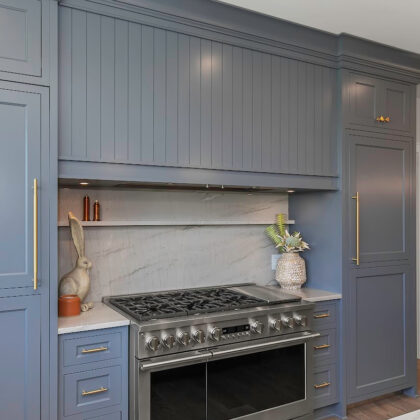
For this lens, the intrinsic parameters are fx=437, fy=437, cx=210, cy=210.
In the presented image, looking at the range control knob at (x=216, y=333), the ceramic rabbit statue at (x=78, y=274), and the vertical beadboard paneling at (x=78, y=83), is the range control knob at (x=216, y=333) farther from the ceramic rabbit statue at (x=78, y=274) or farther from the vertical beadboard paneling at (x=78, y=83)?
the vertical beadboard paneling at (x=78, y=83)

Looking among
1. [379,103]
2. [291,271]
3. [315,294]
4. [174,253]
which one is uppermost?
[379,103]

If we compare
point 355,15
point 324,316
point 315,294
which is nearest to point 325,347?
point 324,316

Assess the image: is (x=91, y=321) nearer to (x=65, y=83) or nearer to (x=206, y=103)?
(x=65, y=83)

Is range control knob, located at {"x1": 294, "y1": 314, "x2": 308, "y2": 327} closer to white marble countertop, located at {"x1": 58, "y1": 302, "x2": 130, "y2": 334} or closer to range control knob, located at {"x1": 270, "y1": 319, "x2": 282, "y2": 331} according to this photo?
range control knob, located at {"x1": 270, "y1": 319, "x2": 282, "y2": 331}

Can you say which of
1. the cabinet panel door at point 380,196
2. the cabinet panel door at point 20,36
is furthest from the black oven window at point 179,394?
the cabinet panel door at point 20,36

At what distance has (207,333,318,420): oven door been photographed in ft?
7.91

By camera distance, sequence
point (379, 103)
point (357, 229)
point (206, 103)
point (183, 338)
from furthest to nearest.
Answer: point (379, 103) < point (357, 229) < point (206, 103) < point (183, 338)

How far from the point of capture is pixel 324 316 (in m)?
2.99

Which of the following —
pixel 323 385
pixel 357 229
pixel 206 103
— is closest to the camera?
pixel 206 103

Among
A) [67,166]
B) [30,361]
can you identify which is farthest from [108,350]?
[67,166]

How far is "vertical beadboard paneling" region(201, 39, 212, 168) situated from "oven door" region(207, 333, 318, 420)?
1127 mm

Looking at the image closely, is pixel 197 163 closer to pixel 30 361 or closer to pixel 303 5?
pixel 303 5

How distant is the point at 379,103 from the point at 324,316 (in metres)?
1.61

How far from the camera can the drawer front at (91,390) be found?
7.02 ft
